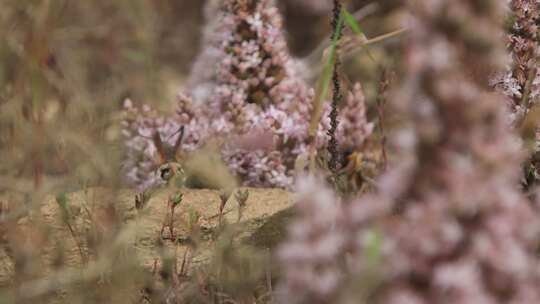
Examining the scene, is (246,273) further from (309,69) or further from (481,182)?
(309,69)

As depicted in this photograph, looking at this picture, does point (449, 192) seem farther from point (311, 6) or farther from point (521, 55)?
point (311, 6)

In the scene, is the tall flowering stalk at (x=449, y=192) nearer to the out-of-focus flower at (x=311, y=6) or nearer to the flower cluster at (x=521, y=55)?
the flower cluster at (x=521, y=55)

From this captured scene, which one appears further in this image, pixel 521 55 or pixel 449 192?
pixel 521 55

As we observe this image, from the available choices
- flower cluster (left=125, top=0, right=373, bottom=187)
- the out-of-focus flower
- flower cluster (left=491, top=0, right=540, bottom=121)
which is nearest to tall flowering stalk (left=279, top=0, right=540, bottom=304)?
flower cluster (left=491, top=0, right=540, bottom=121)

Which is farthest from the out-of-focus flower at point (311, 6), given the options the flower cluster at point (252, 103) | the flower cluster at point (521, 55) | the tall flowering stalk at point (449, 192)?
the tall flowering stalk at point (449, 192)

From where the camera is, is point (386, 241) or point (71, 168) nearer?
point (386, 241)

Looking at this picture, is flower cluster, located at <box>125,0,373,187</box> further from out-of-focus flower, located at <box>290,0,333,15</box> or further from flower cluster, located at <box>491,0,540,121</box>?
out-of-focus flower, located at <box>290,0,333,15</box>

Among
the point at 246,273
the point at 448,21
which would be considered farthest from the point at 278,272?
the point at 448,21

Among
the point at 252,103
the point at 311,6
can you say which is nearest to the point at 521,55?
the point at 252,103
